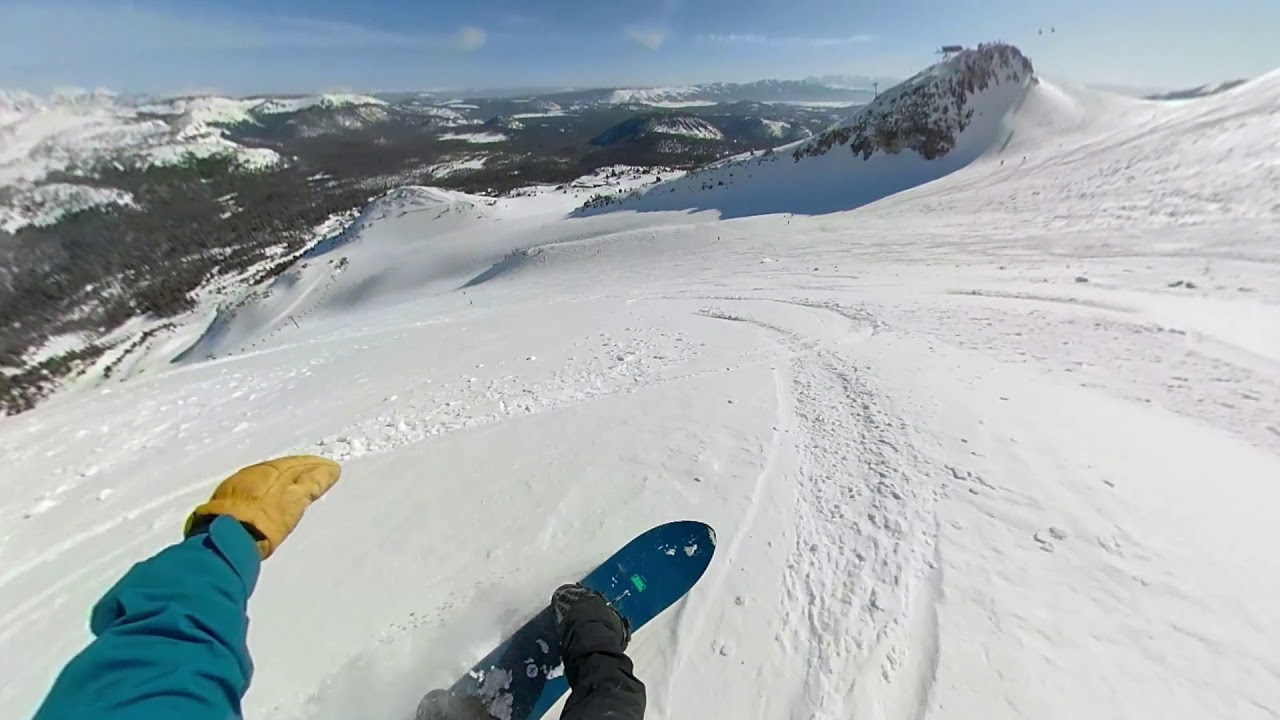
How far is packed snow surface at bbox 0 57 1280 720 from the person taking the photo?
3660 mm

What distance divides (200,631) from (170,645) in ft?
0.41

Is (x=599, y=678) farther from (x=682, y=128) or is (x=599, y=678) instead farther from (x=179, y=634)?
(x=682, y=128)

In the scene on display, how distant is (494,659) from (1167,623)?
4.58 meters

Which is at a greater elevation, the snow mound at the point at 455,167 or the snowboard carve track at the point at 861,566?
the snowboard carve track at the point at 861,566

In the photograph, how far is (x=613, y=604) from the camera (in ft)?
14.1

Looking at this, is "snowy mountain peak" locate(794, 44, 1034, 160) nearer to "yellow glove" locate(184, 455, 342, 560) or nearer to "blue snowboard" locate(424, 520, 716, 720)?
"blue snowboard" locate(424, 520, 716, 720)

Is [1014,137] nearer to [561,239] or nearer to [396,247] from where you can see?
[561,239]

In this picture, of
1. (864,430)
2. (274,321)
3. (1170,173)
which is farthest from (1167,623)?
(274,321)

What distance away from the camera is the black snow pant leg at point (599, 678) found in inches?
113

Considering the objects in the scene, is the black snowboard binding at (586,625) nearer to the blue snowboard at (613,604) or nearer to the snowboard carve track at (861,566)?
the blue snowboard at (613,604)

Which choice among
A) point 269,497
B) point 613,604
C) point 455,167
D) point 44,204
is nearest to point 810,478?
point 613,604

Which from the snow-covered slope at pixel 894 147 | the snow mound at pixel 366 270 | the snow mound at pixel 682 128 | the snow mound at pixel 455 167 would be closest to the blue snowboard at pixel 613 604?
the snow-covered slope at pixel 894 147

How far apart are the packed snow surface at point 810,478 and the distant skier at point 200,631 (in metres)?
1.83

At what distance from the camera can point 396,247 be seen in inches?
1767
